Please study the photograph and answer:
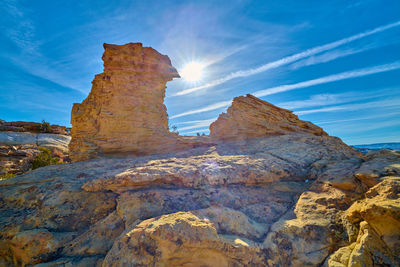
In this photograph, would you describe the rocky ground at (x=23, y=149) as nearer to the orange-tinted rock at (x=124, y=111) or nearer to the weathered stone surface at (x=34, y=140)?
the weathered stone surface at (x=34, y=140)

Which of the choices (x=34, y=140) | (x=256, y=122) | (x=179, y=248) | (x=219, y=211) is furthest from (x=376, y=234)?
(x=34, y=140)

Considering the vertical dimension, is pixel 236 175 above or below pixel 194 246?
above

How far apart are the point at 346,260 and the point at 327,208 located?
3.61ft

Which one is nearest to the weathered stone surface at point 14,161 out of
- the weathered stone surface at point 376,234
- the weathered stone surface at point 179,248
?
the weathered stone surface at point 179,248

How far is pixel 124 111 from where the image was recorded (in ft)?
28.7

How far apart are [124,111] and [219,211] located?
6.99 metres

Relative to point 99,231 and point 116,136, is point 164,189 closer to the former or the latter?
point 99,231

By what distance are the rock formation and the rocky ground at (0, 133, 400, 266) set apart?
0.07ft

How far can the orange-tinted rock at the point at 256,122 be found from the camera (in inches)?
340

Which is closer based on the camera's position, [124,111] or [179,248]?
[179,248]

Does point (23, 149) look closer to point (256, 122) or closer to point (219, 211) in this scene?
point (256, 122)

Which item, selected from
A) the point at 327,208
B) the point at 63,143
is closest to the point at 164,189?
the point at 327,208

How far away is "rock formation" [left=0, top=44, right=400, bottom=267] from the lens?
3.07 m

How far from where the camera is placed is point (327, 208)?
150 inches
